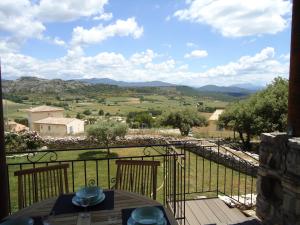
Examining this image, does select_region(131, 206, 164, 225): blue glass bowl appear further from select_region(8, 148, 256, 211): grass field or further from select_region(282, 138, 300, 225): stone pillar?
select_region(8, 148, 256, 211): grass field

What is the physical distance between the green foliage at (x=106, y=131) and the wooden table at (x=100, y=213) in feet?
44.2

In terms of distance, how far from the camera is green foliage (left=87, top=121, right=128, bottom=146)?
15.5m

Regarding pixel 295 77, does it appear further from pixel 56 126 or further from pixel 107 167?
pixel 56 126

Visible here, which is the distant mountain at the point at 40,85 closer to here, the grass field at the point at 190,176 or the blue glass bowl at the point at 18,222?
the grass field at the point at 190,176

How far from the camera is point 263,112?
17.2 metres

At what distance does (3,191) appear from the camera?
238 centimetres

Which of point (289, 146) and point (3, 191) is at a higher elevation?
point (289, 146)

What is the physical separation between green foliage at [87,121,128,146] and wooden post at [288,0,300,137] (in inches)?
517

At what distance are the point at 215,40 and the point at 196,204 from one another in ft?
73.8

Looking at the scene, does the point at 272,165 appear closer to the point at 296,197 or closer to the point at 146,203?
the point at 296,197

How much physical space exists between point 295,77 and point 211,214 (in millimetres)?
2448

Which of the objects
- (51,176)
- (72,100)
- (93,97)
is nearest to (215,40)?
(51,176)

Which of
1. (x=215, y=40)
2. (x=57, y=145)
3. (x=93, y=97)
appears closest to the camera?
(x=57, y=145)

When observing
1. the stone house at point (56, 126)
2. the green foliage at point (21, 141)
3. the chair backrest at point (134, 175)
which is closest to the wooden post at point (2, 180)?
the chair backrest at point (134, 175)
